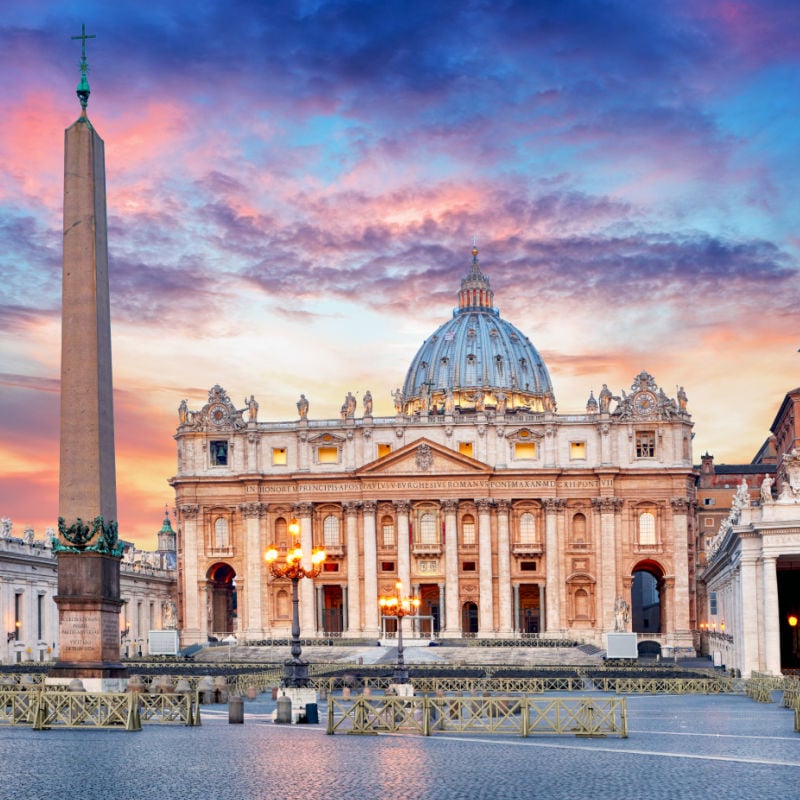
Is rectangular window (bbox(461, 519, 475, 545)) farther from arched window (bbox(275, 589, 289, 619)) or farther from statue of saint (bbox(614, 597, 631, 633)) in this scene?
arched window (bbox(275, 589, 289, 619))

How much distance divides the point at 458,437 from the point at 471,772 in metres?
88.6

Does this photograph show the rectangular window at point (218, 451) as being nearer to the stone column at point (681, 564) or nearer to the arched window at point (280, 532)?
the arched window at point (280, 532)

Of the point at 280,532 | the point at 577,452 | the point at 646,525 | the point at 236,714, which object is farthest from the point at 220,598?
the point at 236,714

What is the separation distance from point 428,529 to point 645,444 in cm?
1831

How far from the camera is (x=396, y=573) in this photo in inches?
4336

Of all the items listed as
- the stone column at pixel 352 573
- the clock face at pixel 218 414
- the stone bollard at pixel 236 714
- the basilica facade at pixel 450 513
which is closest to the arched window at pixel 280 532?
the basilica facade at pixel 450 513

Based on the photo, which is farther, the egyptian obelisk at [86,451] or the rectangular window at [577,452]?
the rectangular window at [577,452]

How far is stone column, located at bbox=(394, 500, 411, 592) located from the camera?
356ft

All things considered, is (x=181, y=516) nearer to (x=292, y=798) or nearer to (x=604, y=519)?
(x=604, y=519)

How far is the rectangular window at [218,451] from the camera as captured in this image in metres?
113

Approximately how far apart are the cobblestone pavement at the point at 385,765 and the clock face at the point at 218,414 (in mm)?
81844

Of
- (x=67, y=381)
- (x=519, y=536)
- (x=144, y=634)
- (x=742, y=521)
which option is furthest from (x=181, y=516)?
(x=67, y=381)

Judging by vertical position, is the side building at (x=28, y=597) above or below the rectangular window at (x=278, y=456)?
below

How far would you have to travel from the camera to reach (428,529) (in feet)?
362
